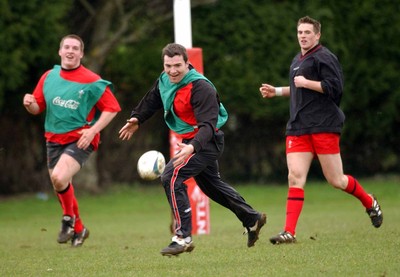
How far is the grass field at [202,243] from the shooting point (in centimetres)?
802

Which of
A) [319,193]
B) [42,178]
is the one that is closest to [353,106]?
[319,193]

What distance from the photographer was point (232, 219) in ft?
54.6

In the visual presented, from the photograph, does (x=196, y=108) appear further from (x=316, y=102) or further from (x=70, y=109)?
(x=70, y=109)

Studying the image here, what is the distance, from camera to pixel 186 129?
357 inches

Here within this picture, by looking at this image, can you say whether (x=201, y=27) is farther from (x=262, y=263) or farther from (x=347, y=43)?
(x=262, y=263)

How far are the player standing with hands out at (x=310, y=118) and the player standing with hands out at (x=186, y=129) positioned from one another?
87cm

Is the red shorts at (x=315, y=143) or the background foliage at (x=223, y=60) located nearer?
the red shorts at (x=315, y=143)

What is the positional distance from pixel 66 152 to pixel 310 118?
2879 mm

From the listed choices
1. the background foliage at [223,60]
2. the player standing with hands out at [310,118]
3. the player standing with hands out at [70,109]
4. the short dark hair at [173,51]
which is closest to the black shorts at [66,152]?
the player standing with hands out at [70,109]

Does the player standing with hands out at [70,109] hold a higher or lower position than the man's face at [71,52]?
lower

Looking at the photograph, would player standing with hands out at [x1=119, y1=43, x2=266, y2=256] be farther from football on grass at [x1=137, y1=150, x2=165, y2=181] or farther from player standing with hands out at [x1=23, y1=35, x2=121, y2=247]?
player standing with hands out at [x1=23, y1=35, x2=121, y2=247]

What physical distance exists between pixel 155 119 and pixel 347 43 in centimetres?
473

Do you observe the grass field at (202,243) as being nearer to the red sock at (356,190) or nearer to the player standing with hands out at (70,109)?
the red sock at (356,190)

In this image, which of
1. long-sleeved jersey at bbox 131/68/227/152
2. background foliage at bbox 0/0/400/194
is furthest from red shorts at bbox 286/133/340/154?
background foliage at bbox 0/0/400/194
